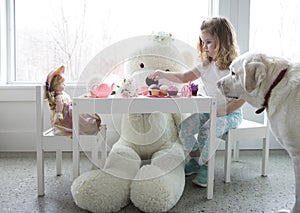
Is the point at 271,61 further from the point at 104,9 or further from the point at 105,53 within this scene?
the point at 104,9

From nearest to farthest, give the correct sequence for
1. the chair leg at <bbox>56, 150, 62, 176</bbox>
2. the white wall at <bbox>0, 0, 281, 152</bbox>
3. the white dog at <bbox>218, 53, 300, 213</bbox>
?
the white dog at <bbox>218, 53, 300, 213</bbox> → the chair leg at <bbox>56, 150, 62, 176</bbox> → the white wall at <bbox>0, 0, 281, 152</bbox>

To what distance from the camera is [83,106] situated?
1325 millimetres

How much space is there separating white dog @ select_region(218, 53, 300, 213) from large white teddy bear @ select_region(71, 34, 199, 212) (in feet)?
1.39

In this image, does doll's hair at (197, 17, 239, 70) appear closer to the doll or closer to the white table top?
the white table top

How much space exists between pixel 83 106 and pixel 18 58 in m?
1.16

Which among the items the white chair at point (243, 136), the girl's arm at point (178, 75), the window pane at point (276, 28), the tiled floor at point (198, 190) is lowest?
the tiled floor at point (198, 190)

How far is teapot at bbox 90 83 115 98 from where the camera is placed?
4.53ft

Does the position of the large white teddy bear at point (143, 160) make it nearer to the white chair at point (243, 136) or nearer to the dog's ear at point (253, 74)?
the white chair at point (243, 136)

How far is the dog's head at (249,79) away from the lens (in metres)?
1.20

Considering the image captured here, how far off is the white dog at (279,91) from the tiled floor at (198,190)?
0.27 meters

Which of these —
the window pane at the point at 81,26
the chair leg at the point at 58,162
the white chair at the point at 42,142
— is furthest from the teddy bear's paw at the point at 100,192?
the window pane at the point at 81,26

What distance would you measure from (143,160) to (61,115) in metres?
0.39

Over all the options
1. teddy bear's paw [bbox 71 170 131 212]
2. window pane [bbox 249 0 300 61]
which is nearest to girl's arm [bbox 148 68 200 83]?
teddy bear's paw [bbox 71 170 131 212]

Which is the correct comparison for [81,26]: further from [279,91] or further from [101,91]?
[279,91]
